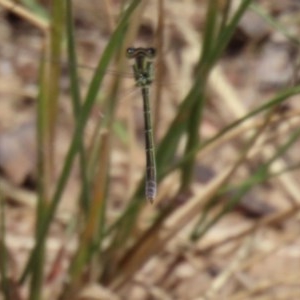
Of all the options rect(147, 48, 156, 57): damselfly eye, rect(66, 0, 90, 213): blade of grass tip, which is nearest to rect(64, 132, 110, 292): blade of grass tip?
rect(66, 0, 90, 213): blade of grass tip

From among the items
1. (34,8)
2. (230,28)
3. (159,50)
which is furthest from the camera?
(34,8)

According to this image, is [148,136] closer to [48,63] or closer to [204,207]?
[48,63]

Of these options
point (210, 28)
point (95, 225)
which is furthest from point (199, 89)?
point (95, 225)

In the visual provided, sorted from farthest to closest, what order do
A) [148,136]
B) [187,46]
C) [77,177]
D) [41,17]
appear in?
[187,46] → [77,177] → [41,17] → [148,136]

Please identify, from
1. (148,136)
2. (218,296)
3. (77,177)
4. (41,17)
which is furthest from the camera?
(77,177)

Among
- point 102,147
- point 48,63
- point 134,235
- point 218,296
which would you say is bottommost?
point 218,296

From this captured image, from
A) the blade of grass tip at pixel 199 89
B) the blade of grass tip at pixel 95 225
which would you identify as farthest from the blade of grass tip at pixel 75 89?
the blade of grass tip at pixel 199 89

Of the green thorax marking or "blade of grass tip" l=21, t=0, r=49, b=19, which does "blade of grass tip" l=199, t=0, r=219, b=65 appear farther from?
"blade of grass tip" l=21, t=0, r=49, b=19

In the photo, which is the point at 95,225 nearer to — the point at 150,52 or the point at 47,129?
the point at 47,129

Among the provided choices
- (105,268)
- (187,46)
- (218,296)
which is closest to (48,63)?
(105,268)

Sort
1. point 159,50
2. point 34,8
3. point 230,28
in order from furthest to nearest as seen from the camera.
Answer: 1. point 34,8
2. point 159,50
3. point 230,28

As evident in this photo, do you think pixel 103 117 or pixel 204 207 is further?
pixel 204 207
